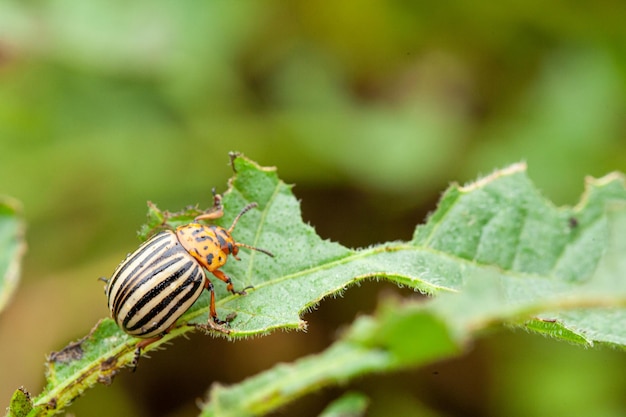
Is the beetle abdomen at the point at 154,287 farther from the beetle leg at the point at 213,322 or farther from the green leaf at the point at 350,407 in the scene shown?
the green leaf at the point at 350,407

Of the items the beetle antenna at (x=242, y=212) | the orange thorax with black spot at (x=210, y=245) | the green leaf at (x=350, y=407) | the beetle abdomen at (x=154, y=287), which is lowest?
the green leaf at (x=350, y=407)

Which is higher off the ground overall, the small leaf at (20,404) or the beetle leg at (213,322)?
the beetle leg at (213,322)

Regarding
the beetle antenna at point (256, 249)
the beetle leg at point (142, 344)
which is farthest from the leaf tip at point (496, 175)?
the beetle leg at point (142, 344)

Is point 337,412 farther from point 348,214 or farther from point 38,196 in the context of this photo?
point 38,196

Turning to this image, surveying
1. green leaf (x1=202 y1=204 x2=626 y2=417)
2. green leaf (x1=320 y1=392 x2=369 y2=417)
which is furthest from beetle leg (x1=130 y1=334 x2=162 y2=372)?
green leaf (x1=320 y1=392 x2=369 y2=417)

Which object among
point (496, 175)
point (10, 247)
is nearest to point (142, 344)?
point (10, 247)

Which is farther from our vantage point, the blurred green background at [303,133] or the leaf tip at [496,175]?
the blurred green background at [303,133]
